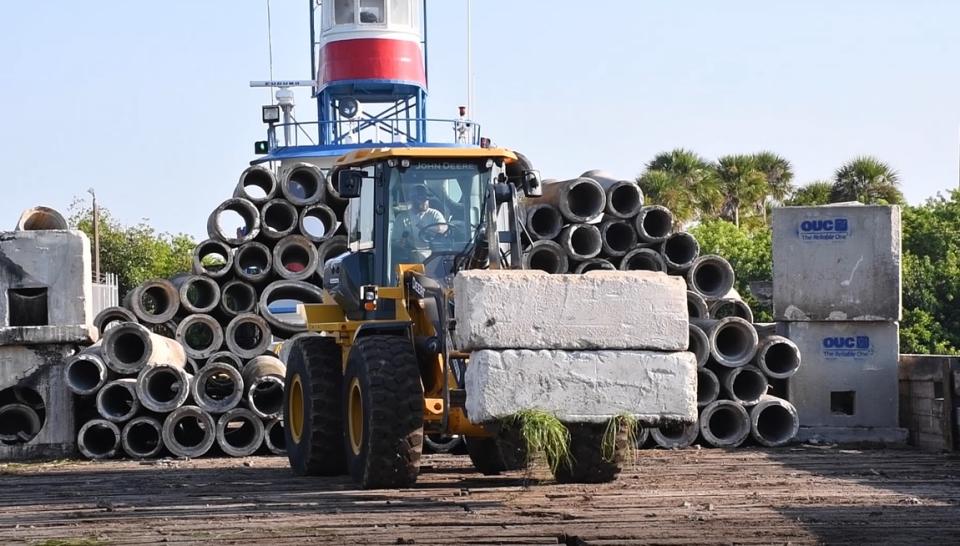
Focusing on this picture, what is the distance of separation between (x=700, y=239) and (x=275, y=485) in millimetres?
23837

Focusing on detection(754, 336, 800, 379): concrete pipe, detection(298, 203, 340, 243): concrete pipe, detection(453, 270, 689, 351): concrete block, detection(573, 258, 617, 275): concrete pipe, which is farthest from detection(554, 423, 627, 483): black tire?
detection(298, 203, 340, 243): concrete pipe

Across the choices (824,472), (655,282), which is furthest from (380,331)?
(824,472)

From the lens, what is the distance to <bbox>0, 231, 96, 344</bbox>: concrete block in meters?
17.3

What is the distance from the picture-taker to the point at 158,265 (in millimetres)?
44719

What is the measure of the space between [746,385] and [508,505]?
7017mm

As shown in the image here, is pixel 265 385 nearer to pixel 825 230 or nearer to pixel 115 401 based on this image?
pixel 115 401

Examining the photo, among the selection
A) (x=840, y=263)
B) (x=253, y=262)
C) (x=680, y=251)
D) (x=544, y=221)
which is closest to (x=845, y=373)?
(x=840, y=263)

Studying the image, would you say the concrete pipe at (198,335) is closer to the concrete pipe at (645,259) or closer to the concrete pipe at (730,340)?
the concrete pipe at (645,259)

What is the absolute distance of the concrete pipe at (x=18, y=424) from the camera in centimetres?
1705

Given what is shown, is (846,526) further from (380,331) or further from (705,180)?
(705,180)

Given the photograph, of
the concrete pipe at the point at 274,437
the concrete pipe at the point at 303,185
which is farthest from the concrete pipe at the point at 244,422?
the concrete pipe at the point at 303,185

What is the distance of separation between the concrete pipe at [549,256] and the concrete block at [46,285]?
501 cm

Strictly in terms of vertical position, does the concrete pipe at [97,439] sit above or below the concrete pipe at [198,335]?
below

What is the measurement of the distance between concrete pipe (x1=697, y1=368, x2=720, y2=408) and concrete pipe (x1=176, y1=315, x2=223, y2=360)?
5.52 metres
